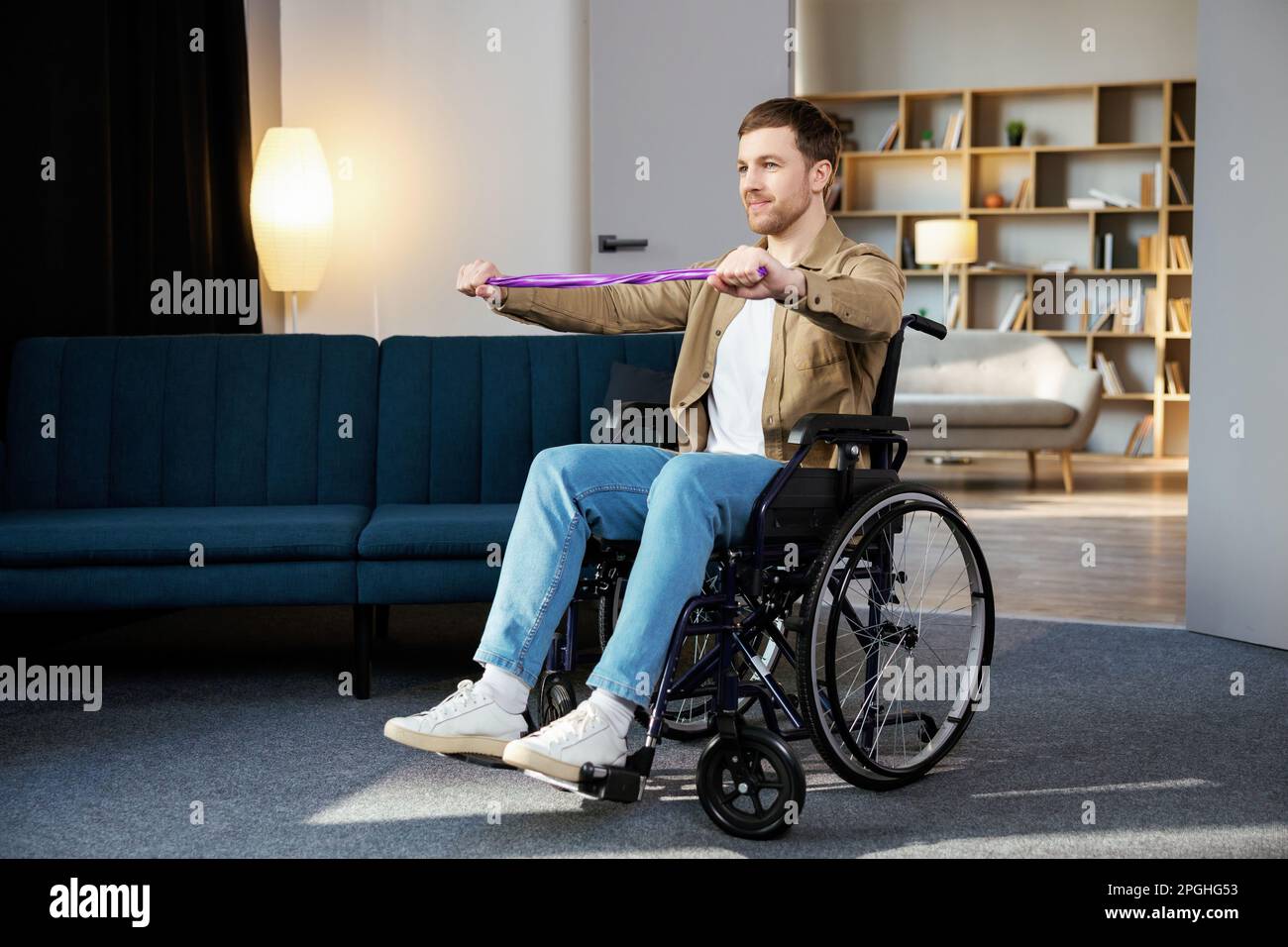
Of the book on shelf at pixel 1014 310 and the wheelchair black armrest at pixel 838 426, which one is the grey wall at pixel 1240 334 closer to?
the wheelchair black armrest at pixel 838 426

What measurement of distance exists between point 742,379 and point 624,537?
0.35 meters

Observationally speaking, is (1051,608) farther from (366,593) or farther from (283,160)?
(283,160)

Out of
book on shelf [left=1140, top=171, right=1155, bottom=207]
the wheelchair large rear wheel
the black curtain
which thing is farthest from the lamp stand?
the wheelchair large rear wheel

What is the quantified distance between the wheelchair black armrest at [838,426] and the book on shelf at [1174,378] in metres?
6.74

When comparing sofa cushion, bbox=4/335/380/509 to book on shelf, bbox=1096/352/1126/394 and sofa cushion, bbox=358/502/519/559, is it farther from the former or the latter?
book on shelf, bbox=1096/352/1126/394

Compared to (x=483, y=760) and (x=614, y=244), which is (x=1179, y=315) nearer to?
(x=614, y=244)

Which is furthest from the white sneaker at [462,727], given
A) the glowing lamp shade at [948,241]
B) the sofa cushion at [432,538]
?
the glowing lamp shade at [948,241]

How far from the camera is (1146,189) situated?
815cm

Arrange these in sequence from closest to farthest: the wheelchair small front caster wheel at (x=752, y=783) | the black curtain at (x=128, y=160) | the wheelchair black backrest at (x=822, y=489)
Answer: the wheelchair small front caster wheel at (x=752, y=783)
the wheelchair black backrest at (x=822, y=489)
the black curtain at (x=128, y=160)

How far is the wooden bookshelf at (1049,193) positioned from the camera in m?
8.16

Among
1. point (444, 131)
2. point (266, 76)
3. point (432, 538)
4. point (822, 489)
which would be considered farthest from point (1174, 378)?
point (822, 489)

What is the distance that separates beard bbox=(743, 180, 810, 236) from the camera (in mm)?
2100

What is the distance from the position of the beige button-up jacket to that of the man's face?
0.23 feet

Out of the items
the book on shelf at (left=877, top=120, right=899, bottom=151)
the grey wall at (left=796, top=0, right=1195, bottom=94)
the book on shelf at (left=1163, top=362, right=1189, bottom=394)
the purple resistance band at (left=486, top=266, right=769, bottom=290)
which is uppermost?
the grey wall at (left=796, top=0, right=1195, bottom=94)
